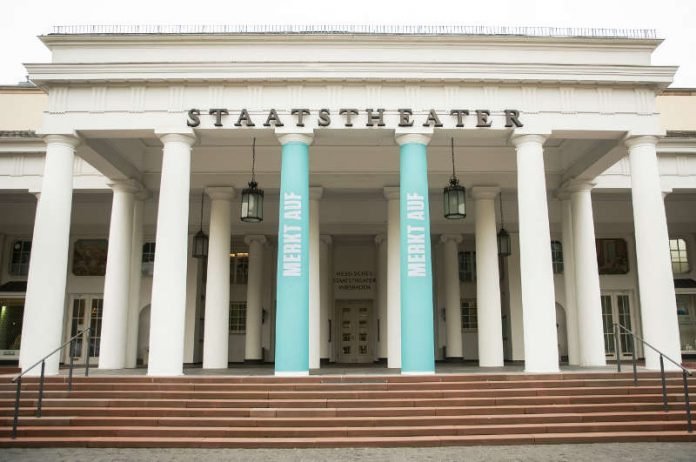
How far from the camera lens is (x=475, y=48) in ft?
49.0

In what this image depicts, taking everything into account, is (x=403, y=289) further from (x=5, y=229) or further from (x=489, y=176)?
(x=5, y=229)

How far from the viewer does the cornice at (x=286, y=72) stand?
1441 centimetres

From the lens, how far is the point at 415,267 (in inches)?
543

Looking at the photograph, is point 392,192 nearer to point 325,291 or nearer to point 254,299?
point 325,291

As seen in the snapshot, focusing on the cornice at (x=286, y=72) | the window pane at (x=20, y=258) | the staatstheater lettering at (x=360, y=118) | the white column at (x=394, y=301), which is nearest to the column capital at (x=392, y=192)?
the white column at (x=394, y=301)

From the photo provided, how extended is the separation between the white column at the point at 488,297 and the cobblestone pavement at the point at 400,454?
307 inches

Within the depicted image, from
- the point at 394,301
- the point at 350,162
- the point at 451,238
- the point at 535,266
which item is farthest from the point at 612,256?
the point at 350,162

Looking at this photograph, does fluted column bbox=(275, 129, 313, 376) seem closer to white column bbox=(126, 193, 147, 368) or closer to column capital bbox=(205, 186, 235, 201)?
column capital bbox=(205, 186, 235, 201)

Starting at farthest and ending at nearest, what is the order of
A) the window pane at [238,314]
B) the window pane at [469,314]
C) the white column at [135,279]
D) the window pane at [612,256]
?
the window pane at [469,314], the window pane at [238,314], the window pane at [612,256], the white column at [135,279]

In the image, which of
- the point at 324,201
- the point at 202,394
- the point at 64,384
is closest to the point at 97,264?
the point at 324,201

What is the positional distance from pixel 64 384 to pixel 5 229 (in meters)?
14.2

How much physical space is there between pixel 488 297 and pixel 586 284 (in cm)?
285

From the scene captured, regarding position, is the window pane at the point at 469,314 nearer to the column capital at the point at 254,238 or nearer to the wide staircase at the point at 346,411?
the column capital at the point at 254,238

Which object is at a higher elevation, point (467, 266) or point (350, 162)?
point (350, 162)
